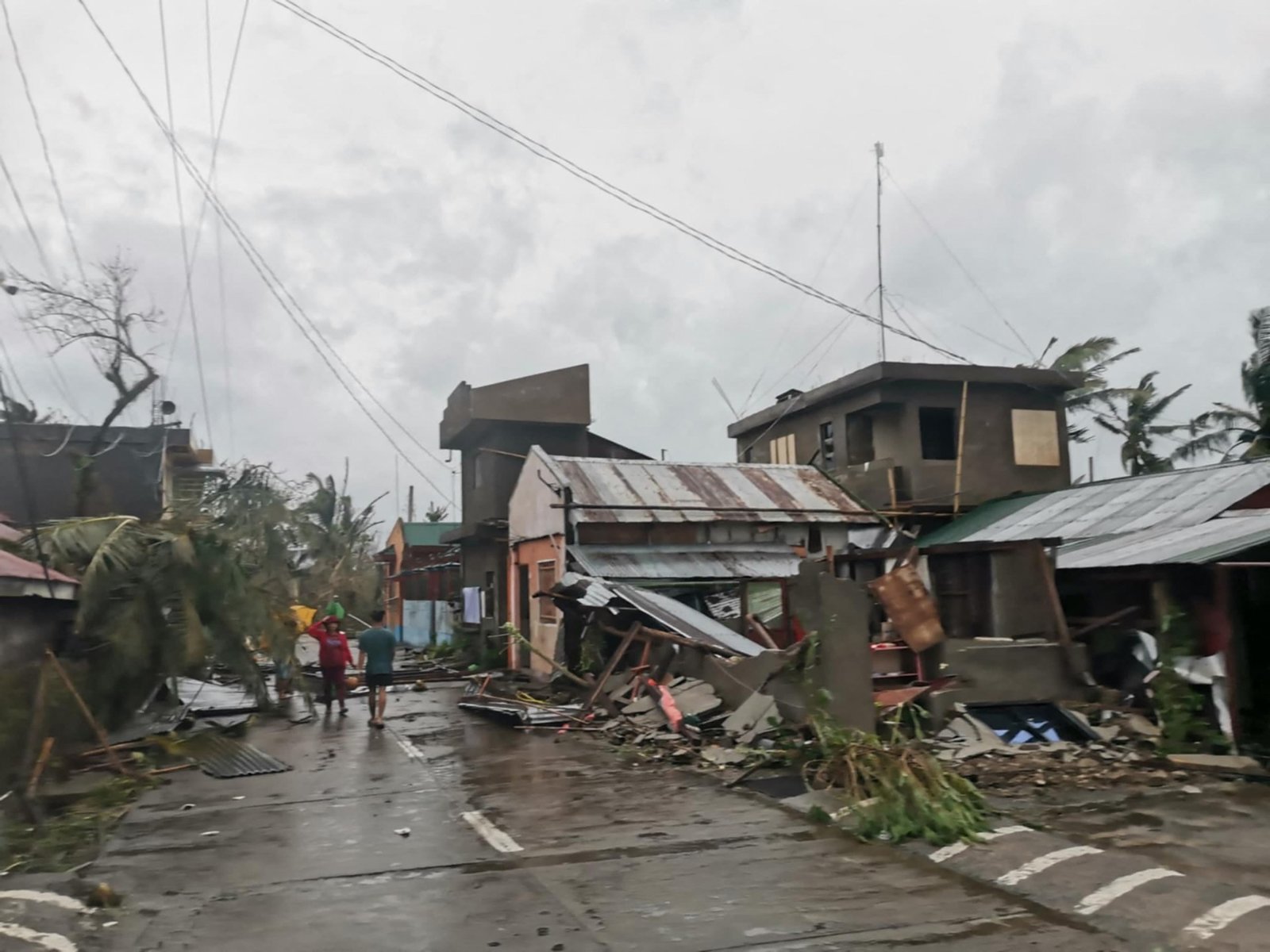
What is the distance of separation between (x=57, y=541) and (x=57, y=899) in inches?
271

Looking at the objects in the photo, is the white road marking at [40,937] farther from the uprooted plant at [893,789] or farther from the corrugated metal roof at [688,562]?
the corrugated metal roof at [688,562]

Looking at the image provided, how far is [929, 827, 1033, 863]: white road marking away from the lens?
6617 millimetres

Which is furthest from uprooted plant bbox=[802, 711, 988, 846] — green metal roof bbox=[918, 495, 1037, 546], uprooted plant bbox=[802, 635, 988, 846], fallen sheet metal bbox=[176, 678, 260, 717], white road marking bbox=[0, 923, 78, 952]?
green metal roof bbox=[918, 495, 1037, 546]

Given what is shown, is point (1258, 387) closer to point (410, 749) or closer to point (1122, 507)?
point (1122, 507)

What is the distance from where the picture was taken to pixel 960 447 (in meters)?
22.2

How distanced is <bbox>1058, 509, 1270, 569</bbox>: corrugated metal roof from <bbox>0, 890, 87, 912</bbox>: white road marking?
9646 millimetres

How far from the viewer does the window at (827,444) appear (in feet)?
80.7

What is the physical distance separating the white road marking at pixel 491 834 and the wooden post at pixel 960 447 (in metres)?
15.6

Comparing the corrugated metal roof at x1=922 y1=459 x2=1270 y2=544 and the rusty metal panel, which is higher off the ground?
the corrugated metal roof at x1=922 y1=459 x2=1270 y2=544

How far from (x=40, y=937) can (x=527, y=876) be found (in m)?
2.65

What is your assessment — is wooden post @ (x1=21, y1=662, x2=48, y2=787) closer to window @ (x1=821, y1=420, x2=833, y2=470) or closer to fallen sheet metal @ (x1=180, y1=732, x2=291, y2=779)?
fallen sheet metal @ (x1=180, y1=732, x2=291, y2=779)

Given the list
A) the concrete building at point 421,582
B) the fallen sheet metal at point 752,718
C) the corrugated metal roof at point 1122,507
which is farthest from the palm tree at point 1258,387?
the concrete building at point 421,582

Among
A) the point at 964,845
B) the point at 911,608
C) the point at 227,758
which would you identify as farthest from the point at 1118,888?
the point at 227,758

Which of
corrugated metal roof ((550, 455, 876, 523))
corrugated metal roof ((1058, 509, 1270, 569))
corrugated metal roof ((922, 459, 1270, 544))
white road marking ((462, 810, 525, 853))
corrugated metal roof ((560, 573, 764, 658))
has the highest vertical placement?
corrugated metal roof ((550, 455, 876, 523))
